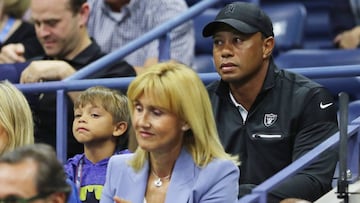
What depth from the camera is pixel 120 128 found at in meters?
5.66

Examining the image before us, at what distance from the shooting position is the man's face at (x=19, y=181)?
12.0 feet

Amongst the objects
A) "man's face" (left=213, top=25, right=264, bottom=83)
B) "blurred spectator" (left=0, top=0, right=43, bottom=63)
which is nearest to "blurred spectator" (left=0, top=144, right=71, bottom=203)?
"man's face" (left=213, top=25, right=264, bottom=83)

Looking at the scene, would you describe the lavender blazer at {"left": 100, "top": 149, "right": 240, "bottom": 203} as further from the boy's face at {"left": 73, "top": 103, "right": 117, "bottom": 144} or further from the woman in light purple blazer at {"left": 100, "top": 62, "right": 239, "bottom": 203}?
the boy's face at {"left": 73, "top": 103, "right": 117, "bottom": 144}

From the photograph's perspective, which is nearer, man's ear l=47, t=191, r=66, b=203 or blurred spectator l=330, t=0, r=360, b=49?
→ man's ear l=47, t=191, r=66, b=203

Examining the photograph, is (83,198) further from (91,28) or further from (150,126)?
(91,28)

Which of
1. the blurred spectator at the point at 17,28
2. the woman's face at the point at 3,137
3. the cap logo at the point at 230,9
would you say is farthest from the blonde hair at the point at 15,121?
the blurred spectator at the point at 17,28

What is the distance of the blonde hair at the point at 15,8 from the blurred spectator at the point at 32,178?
388 centimetres

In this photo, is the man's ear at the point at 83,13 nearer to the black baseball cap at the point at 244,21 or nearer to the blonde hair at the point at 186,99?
the black baseball cap at the point at 244,21

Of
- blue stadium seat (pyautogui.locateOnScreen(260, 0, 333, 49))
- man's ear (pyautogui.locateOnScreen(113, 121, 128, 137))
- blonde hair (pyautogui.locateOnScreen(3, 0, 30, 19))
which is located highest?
blonde hair (pyautogui.locateOnScreen(3, 0, 30, 19))

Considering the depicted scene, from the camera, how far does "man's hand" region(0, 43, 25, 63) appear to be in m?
7.05

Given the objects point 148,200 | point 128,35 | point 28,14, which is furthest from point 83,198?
point 28,14

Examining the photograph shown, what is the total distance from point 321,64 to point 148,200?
→ 2843 mm

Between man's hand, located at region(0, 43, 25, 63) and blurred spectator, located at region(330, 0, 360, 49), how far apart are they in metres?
2.24

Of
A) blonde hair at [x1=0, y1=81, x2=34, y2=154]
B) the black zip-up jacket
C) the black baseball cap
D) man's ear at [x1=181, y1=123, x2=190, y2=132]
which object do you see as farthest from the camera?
the black baseball cap
